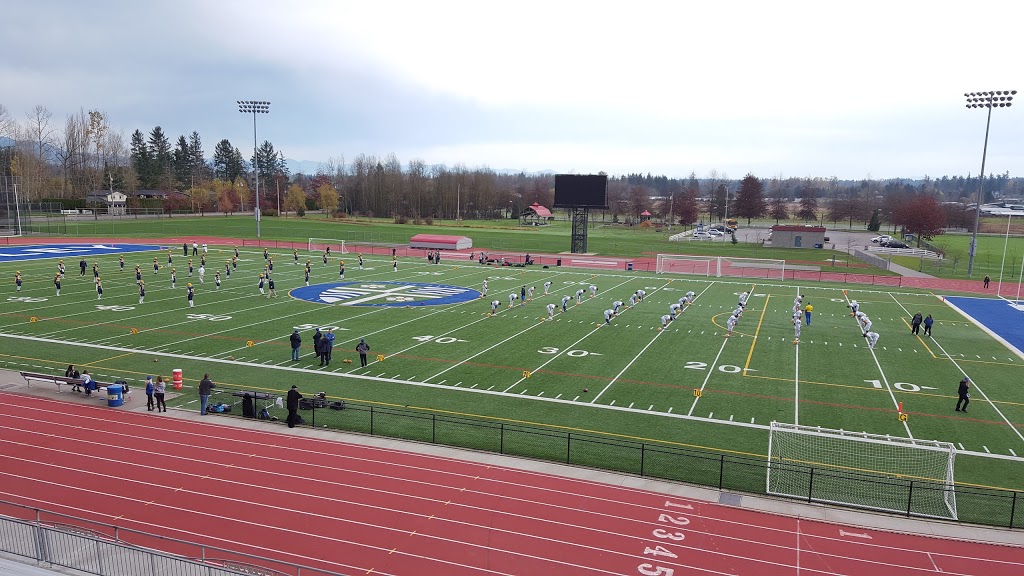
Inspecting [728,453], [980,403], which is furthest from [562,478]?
A: [980,403]

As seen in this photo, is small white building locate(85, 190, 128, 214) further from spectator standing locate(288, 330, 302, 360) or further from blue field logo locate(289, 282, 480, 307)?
spectator standing locate(288, 330, 302, 360)

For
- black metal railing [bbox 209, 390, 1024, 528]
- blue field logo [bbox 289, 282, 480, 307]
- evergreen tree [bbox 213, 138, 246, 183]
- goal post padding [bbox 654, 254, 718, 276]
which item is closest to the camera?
black metal railing [bbox 209, 390, 1024, 528]

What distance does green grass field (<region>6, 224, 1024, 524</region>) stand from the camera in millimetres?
19172

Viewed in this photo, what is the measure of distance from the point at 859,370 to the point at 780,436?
9.45 metres

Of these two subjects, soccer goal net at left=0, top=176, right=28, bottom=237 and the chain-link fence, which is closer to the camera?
the chain-link fence

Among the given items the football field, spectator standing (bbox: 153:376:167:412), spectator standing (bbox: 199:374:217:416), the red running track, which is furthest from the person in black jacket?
spectator standing (bbox: 153:376:167:412)

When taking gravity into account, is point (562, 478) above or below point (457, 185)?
below

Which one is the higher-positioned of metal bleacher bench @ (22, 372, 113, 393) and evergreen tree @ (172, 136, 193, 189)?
evergreen tree @ (172, 136, 193, 189)

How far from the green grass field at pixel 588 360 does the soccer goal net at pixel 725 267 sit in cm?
1379

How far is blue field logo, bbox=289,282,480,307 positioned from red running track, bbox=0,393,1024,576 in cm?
2064

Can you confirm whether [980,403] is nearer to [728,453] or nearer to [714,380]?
[714,380]

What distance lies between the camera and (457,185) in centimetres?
14375

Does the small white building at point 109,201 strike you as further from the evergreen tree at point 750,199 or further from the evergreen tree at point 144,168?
the evergreen tree at point 750,199

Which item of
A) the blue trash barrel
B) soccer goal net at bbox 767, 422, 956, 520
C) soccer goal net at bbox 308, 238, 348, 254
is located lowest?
soccer goal net at bbox 767, 422, 956, 520
